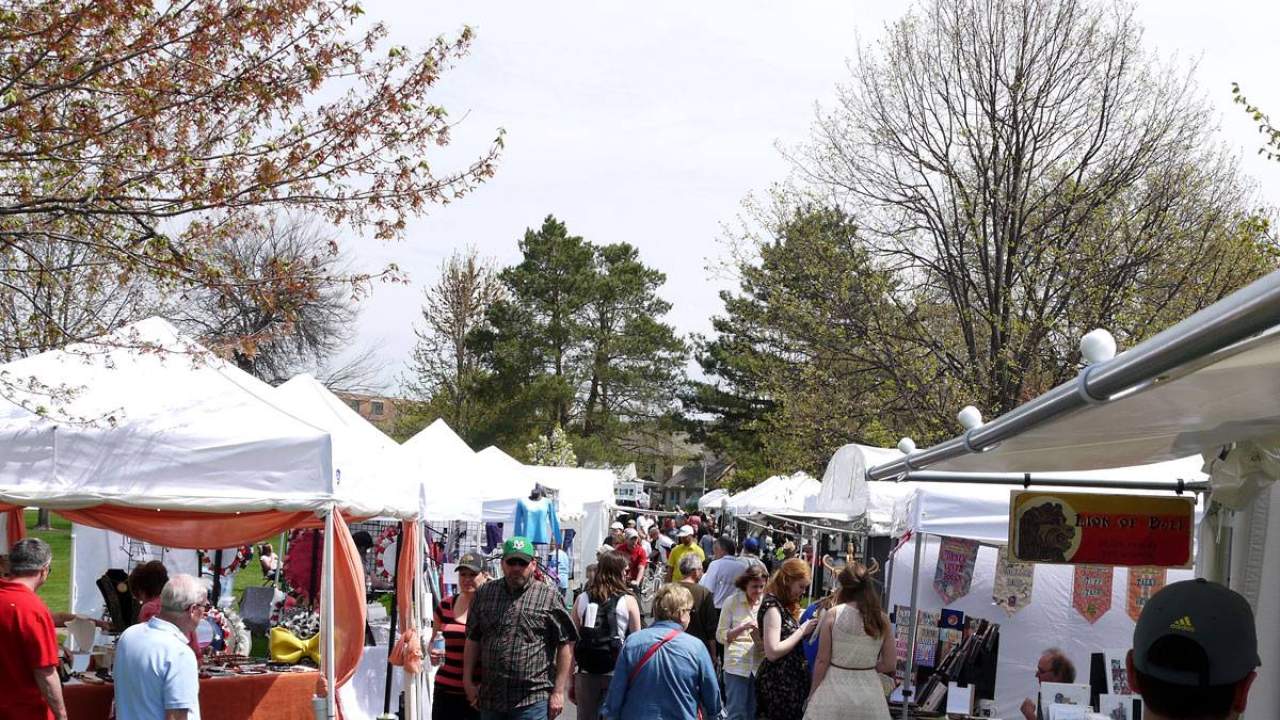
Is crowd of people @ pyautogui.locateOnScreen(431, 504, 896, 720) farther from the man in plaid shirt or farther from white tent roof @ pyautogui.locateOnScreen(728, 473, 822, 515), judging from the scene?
white tent roof @ pyautogui.locateOnScreen(728, 473, 822, 515)

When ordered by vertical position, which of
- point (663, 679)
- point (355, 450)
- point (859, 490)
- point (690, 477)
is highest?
point (355, 450)

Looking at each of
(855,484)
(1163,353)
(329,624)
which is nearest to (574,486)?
(855,484)

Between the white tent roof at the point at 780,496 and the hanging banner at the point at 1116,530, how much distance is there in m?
26.3

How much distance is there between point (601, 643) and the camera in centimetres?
1051

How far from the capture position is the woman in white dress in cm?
861

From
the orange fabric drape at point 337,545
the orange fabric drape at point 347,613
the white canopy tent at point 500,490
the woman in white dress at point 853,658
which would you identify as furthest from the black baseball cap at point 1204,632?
the white canopy tent at point 500,490

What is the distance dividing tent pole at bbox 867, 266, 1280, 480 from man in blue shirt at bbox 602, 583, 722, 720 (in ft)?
14.2

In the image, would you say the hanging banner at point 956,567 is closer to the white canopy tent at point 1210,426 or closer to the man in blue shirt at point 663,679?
the man in blue shirt at point 663,679

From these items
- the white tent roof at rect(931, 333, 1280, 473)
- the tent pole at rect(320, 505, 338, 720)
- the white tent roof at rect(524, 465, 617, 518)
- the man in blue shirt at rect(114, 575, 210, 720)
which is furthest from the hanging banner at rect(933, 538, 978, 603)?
the white tent roof at rect(524, 465, 617, 518)

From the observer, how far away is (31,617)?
7027mm

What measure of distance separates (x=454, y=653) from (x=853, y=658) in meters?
2.90

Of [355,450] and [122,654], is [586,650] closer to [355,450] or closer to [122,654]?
[355,450]

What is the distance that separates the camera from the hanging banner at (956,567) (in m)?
11.9

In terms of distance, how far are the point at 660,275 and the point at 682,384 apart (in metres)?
5.63
